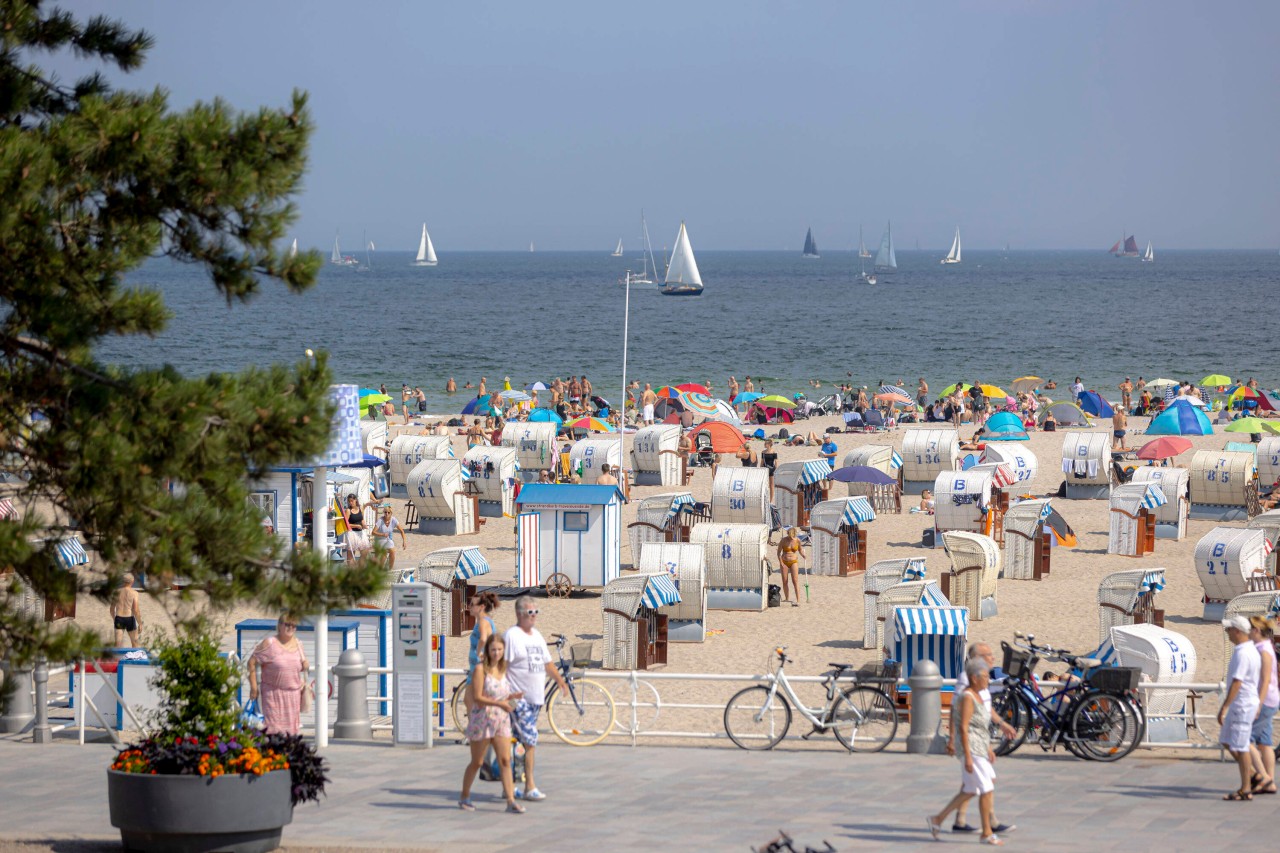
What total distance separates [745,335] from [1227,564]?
9030 cm

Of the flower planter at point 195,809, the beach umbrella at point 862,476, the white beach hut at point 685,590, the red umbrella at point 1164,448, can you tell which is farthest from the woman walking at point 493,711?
the red umbrella at point 1164,448

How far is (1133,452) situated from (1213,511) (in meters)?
7.35

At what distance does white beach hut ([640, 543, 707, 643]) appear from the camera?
1847 centimetres

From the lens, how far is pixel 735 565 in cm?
2047

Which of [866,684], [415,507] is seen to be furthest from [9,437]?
[415,507]

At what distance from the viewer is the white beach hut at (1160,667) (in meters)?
12.9

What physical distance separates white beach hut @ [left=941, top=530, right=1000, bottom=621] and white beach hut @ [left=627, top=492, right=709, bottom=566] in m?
5.21

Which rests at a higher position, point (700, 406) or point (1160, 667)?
point (700, 406)

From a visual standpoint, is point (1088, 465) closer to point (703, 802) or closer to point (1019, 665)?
point (1019, 665)

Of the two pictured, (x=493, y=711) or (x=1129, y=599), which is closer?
(x=493, y=711)

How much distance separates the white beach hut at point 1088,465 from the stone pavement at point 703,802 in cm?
1871

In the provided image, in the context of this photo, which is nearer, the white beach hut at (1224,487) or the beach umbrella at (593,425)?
the white beach hut at (1224,487)

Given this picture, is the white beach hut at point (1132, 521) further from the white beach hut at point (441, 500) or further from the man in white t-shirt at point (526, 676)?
the man in white t-shirt at point (526, 676)

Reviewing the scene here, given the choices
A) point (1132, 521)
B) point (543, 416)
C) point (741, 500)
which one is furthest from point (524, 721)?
point (543, 416)
